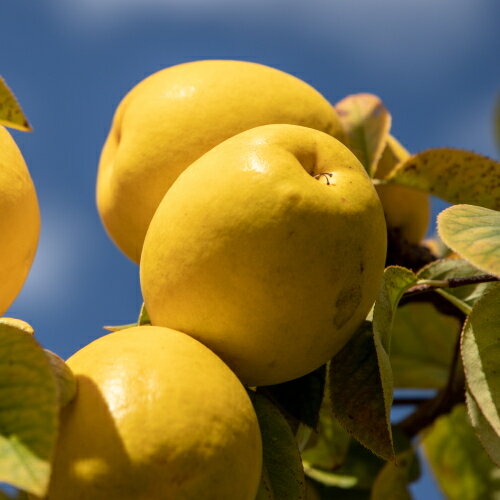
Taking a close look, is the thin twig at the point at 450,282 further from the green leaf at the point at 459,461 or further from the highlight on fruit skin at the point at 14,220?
the green leaf at the point at 459,461

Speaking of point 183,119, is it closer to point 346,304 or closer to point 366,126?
point 346,304

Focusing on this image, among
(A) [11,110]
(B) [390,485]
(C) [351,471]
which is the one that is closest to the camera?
(A) [11,110]

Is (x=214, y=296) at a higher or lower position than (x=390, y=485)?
higher

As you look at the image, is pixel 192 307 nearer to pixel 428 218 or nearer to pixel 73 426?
pixel 73 426

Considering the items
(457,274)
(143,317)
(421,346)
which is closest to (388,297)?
(457,274)

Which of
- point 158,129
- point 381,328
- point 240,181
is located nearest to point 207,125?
point 158,129

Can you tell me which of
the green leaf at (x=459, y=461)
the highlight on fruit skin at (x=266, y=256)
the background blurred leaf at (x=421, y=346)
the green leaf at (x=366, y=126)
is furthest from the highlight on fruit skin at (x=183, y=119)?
the green leaf at (x=459, y=461)
